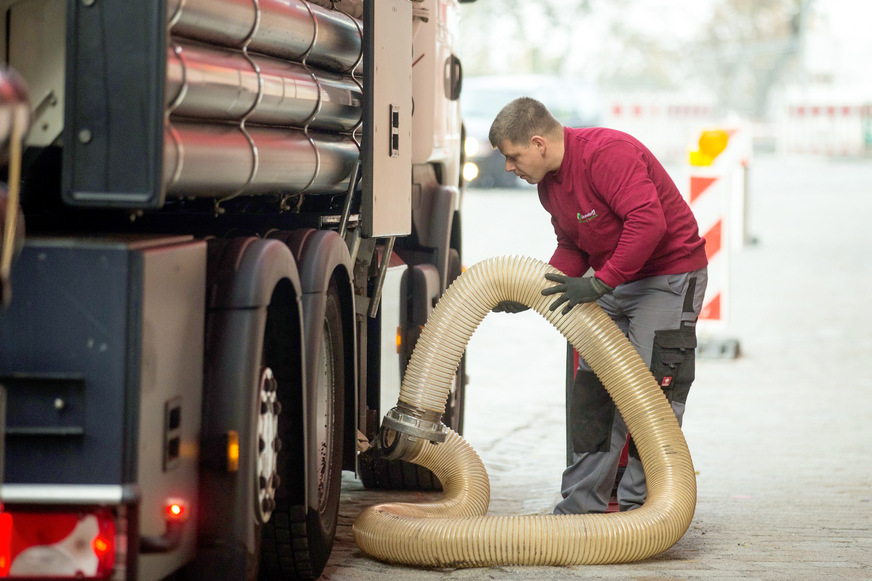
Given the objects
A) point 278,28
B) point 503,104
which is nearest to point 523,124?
point 278,28

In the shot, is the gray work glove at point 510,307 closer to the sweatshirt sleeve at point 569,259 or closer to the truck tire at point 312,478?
the sweatshirt sleeve at point 569,259

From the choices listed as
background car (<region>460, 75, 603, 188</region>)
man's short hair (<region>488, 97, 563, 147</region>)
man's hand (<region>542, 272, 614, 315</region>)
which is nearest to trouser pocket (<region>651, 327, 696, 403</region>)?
man's hand (<region>542, 272, 614, 315</region>)

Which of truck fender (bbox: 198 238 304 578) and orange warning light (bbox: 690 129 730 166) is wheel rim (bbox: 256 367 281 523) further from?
orange warning light (bbox: 690 129 730 166)

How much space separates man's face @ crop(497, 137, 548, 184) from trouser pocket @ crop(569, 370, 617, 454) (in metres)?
0.86

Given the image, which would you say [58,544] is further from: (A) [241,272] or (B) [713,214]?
(B) [713,214]

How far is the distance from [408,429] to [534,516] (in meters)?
0.58

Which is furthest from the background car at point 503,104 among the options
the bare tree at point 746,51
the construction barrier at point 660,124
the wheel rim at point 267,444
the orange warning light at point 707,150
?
the bare tree at point 746,51

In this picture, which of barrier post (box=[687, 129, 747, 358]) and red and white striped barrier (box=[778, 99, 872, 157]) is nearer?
barrier post (box=[687, 129, 747, 358])

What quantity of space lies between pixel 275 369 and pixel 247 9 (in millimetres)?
1076

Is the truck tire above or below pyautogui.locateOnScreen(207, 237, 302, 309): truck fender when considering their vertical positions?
below

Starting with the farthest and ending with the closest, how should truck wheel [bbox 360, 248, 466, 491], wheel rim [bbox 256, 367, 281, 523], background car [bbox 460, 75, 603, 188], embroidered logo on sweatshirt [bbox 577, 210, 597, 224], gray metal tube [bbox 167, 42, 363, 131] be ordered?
background car [bbox 460, 75, 603, 188]
truck wheel [bbox 360, 248, 466, 491]
embroidered logo on sweatshirt [bbox 577, 210, 597, 224]
wheel rim [bbox 256, 367, 281, 523]
gray metal tube [bbox 167, 42, 363, 131]

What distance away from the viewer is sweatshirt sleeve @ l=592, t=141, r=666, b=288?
5.04 metres

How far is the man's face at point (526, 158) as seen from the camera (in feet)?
17.3

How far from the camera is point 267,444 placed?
13.3 ft
